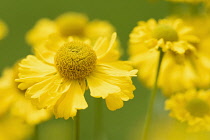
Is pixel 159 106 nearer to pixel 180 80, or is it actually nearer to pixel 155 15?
pixel 180 80

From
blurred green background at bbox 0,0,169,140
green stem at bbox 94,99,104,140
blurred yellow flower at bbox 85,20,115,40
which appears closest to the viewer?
green stem at bbox 94,99,104,140

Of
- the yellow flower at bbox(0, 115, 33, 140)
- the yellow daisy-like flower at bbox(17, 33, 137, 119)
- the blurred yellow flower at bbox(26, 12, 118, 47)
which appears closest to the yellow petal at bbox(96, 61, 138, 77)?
the yellow daisy-like flower at bbox(17, 33, 137, 119)

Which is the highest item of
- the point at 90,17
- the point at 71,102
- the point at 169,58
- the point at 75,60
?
the point at 90,17

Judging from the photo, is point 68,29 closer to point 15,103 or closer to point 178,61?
point 15,103

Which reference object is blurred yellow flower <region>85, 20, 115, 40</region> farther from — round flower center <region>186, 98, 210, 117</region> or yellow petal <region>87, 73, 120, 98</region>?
yellow petal <region>87, 73, 120, 98</region>

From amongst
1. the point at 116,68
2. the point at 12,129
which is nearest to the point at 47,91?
the point at 116,68

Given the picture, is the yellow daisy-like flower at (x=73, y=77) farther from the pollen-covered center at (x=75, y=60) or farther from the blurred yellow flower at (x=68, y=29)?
the blurred yellow flower at (x=68, y=29)

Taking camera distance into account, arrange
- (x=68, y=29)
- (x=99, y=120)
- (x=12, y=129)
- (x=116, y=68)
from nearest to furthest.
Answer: (x=116, y=68), (x=99, y=120), (x=12, y=129), (x=68, y=29)
